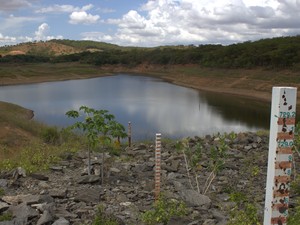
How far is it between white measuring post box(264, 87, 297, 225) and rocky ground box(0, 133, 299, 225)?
2.11 meters

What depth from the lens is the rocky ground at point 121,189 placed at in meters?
5.87

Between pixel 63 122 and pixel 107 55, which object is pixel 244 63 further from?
pixel 107 55

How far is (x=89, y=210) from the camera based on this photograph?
6.14 metres

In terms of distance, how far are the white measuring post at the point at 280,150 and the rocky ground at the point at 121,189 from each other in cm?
211

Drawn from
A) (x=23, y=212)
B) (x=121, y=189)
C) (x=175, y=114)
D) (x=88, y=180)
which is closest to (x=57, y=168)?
(x=88, y=180)

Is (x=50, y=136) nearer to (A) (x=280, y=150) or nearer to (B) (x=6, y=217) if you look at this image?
(B) (x=6, y=217)

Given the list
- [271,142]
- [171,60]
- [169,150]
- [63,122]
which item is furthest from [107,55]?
[271,142]

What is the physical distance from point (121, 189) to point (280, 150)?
14.9 ft

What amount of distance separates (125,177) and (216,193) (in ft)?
6.67

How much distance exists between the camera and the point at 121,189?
749 cm

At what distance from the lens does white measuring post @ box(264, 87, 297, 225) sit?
3373mm

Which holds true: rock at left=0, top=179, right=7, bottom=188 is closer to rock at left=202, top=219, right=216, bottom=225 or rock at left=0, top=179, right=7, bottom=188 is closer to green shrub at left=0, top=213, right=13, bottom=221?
green shrub at left=0, top=213, right=13, bottom=221

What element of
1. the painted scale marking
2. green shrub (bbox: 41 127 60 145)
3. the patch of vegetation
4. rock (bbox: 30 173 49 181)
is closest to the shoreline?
green shrub (bbox: 41 127 60 145)

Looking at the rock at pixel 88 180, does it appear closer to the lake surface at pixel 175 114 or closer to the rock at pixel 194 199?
the rock at pixel 194 199
